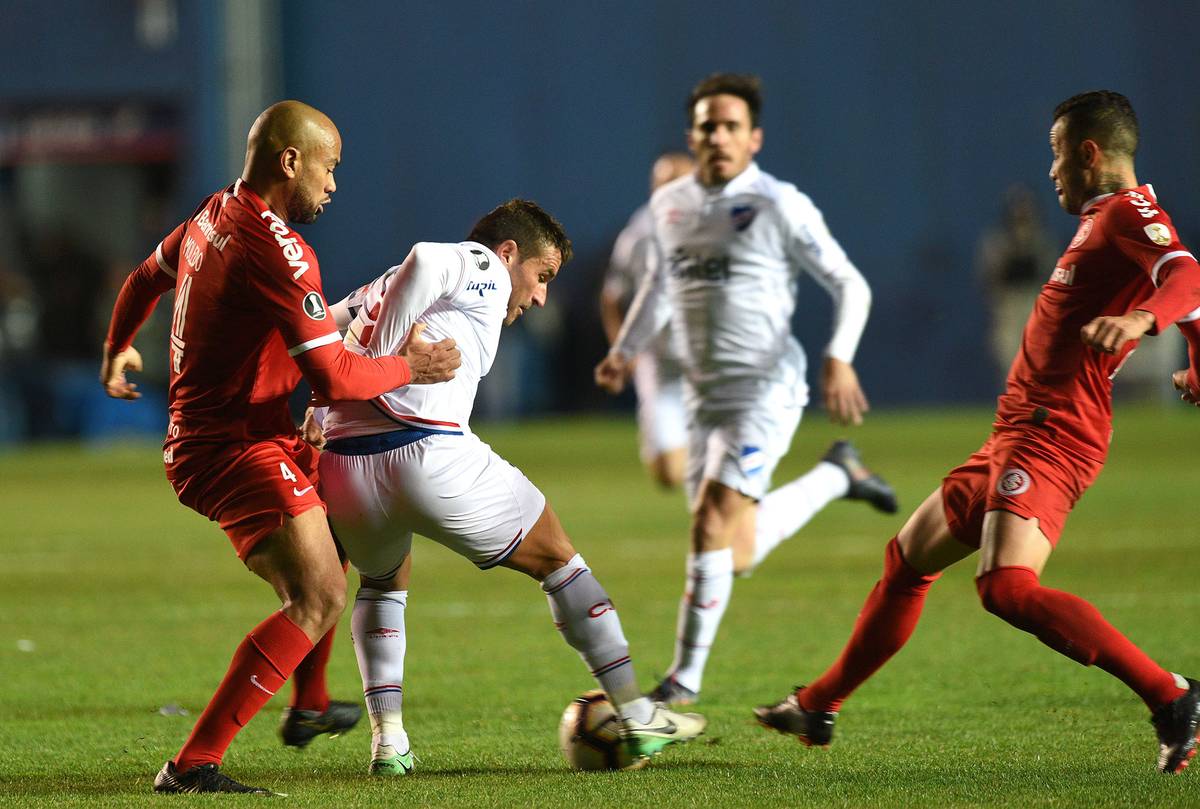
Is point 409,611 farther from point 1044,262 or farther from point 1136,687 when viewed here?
point 1044,262

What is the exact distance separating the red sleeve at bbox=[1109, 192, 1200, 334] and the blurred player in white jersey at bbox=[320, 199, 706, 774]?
61.7 inches

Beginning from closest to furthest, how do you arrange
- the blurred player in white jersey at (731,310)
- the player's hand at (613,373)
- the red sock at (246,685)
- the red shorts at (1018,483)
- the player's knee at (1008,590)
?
1. the red sock at (246,685)
2. the player's knee at (1008,590)
3. the red shorts at (1018,483)
4. the blurred player in white jersey at (731,310)
5. the player's hand at (613,373)

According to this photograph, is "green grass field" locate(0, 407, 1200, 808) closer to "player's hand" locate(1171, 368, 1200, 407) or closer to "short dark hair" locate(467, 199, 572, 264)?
"player's hand" locate(1171, 368, 1200, 407)

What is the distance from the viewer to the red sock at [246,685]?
15.3 ft

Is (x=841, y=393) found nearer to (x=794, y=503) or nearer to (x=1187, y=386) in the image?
(x=794, y=503)

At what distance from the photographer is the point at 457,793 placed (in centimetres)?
462

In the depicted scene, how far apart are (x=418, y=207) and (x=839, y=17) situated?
256 inches

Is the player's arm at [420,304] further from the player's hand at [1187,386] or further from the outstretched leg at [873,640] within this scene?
the player's hand at [1187,386]

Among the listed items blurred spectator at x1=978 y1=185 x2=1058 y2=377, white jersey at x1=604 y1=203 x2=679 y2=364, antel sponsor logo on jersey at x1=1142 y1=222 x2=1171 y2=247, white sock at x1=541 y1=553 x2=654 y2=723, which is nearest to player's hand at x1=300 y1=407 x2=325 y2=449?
white sock at x1=541 y1=553 x2=654 y2=723

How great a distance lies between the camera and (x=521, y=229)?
501cm

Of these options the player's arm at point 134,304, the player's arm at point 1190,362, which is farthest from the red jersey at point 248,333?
the player's arm at point 1190,362

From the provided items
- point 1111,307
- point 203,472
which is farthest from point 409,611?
point 1111,307

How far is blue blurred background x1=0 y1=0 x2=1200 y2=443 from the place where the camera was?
23.7m

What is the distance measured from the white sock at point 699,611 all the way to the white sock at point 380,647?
4.56ft
